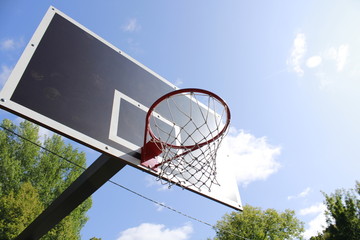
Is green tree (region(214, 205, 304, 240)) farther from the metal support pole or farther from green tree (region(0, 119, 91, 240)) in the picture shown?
the metal support pole

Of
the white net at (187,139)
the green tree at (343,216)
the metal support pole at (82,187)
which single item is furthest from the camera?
the green tree at (343,216)

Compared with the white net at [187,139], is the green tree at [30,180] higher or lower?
higher

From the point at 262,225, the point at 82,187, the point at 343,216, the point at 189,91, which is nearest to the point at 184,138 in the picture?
the point at 189,91

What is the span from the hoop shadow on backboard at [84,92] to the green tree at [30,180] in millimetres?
11458

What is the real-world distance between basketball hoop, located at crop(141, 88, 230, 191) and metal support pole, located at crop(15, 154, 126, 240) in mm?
353

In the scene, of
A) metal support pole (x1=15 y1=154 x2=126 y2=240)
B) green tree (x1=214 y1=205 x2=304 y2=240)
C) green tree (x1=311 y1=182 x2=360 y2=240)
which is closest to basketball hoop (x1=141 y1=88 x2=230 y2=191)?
metal support pole (x1=15 y1=154 x2=126 y2=240)

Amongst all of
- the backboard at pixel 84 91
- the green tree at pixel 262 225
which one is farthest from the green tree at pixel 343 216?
the backboard at pixel 84 91

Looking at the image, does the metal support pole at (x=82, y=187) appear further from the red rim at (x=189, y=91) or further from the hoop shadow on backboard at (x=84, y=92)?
the red rim at (x=189, y=91)

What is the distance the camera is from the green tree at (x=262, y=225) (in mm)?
16484

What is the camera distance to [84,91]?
2.32 meters

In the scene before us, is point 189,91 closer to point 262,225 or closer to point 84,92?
point 84,92

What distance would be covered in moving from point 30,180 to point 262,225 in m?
14.6

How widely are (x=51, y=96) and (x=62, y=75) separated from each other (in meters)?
0.30

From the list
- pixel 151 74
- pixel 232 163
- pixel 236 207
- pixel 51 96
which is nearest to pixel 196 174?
pixel 236 207
